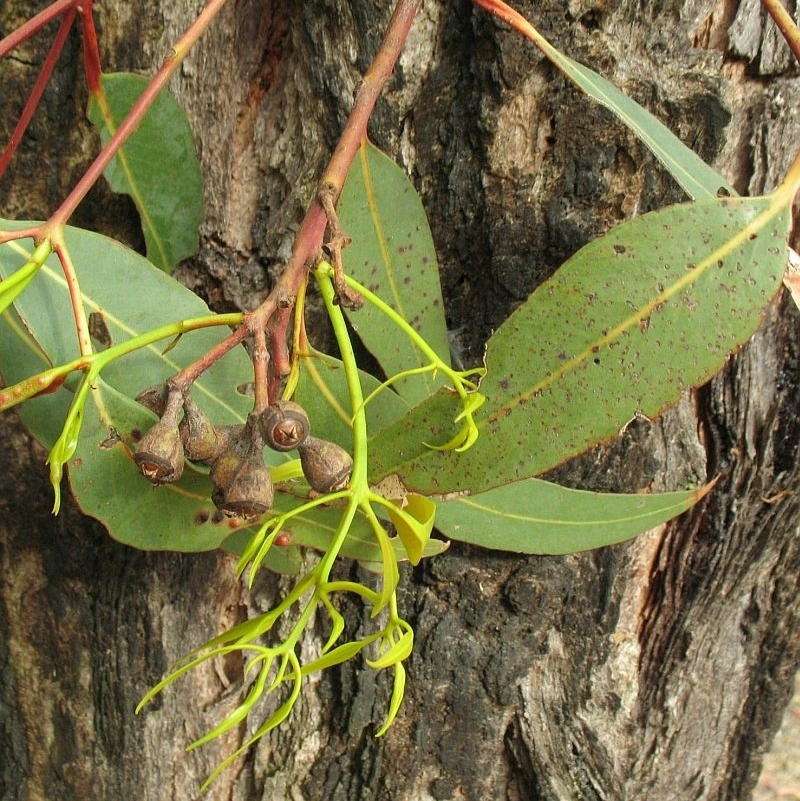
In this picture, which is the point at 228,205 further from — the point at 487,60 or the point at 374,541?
the point at 374,541

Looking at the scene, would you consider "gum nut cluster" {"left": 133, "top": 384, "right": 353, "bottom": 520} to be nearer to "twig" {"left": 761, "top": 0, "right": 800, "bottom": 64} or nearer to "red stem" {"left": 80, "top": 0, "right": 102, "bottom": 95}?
"red stem" {"left": 80, "top": 0, "right": 102, "bottom": 95}

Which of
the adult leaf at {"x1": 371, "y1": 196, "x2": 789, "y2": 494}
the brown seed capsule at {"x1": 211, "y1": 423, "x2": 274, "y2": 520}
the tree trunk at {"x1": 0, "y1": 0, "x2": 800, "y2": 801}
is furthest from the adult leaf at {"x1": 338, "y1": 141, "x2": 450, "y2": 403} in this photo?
the brown seed capsule at {"x1": 211, "y1": 423, "x2": 274, "y2": 520}

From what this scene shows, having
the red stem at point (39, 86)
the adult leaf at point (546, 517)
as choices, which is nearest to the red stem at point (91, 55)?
the red stem at point (39, 86)

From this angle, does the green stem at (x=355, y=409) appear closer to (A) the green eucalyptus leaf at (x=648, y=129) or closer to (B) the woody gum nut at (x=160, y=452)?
(B) the woody gum nut at (x=160, y=452)

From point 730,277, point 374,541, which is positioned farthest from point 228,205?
point 730,277

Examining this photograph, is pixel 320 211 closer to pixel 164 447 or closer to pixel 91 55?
pixel 164 447

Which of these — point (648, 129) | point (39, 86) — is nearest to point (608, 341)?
point (648, 129)
